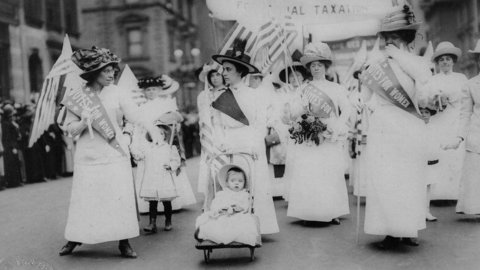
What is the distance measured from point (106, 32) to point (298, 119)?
35828mm

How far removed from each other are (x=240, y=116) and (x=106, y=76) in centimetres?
147

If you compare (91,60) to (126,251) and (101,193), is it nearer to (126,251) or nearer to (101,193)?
(101,193)

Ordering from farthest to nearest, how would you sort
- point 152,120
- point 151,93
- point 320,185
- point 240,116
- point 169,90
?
point 169,90, point 151,93, point 152,120, point 320,185, point 240,116

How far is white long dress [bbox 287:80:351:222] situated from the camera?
8.02 m

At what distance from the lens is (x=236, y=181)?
6.43 m

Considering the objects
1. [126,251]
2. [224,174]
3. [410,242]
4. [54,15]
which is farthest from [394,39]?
[54,15]

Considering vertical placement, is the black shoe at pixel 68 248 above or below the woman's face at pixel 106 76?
below

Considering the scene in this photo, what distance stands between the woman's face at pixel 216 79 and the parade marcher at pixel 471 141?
3.31 metres

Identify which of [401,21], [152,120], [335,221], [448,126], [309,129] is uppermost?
[401,21]

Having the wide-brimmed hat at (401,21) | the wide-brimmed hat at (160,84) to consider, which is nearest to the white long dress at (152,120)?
the wide-brimmed hat at (160,84)

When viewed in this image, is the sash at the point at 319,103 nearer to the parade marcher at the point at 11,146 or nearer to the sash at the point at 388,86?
the sash at the point at 388,86

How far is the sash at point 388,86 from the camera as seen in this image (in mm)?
6371

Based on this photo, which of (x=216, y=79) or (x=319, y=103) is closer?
(x=319, y=103)

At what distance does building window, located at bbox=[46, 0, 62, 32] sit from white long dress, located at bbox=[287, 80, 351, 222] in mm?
22206
